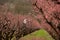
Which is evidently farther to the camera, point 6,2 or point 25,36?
point 6,2

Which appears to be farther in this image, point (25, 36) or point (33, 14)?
point (33, 14)

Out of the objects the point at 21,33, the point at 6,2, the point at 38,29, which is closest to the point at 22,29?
the point at 21,33

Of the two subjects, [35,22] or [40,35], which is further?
[35,22]

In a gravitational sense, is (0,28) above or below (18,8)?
below

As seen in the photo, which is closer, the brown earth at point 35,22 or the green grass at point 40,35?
the green grass at point 40,35

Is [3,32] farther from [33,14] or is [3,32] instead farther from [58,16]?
[58,16]

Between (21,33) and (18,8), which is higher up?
(18,8)

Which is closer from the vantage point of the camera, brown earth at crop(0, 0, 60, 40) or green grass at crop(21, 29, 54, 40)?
green grass at crop(21, 29, 54, 40)

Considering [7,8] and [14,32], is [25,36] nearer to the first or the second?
[14,32]

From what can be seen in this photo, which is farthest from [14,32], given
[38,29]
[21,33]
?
[38,29]
